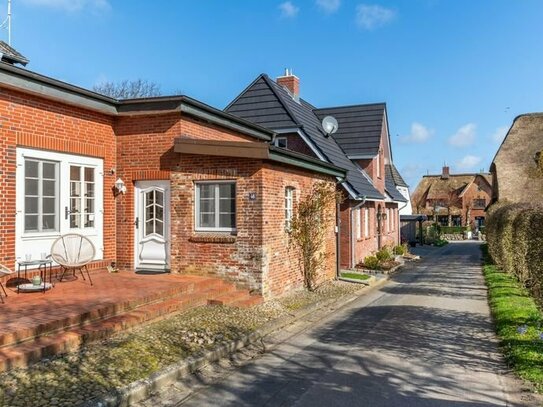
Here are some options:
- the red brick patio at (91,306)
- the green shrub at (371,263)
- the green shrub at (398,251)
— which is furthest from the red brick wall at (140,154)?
the green shrub at (398,251)

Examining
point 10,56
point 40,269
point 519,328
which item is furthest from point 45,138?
point 519,328

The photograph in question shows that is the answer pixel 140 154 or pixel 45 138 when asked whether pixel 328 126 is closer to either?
pixel 140 154

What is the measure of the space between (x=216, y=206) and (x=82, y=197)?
2.99 metres

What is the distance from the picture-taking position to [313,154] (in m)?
18.9

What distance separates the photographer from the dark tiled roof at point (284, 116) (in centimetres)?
1933

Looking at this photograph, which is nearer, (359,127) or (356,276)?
(356,276)

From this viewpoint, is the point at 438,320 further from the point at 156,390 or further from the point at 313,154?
the point at 313,154

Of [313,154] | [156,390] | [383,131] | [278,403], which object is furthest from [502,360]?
[383,131]

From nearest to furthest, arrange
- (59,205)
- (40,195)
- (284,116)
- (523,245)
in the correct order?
(40,195) < (59,205) < (523,245) < (284,116)

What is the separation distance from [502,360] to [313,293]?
20.8 ft

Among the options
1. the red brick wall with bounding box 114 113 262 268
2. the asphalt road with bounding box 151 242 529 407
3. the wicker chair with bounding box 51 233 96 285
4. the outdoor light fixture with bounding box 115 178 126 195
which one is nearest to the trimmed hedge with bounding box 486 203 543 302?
the asphalt road with bounding box 151 242 529 407

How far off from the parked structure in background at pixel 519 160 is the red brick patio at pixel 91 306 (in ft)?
111

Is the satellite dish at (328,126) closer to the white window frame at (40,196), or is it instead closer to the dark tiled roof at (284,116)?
the dark tiled roof at (284,116)

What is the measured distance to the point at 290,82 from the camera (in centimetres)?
2359
